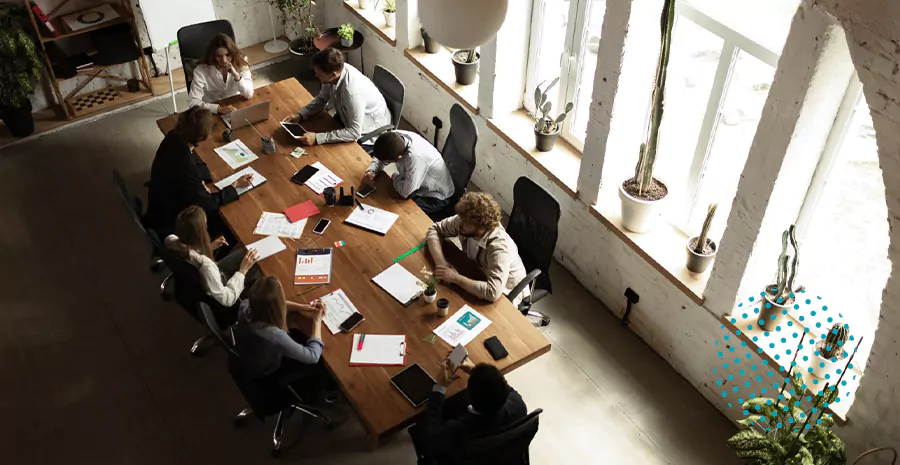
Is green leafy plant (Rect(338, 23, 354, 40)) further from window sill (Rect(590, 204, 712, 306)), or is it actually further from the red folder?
window sill (Rect(590, 204, 712, 306))

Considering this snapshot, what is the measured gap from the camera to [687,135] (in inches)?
197

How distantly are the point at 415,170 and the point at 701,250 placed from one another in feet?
6.49

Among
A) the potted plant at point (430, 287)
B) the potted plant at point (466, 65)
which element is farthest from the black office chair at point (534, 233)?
the potted plant at point (466, 65)

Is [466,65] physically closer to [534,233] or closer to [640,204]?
[534,233]

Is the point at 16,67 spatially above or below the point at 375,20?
below

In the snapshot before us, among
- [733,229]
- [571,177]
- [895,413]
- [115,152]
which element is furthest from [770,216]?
[115,152]

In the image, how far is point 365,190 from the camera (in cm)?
544

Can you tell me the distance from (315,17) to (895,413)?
694 centimetres

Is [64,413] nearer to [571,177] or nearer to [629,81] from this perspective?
[571,177]

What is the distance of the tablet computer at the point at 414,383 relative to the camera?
4.11 m

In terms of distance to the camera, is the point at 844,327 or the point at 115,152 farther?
the point at 115,152

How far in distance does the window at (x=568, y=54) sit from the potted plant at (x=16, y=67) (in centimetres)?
449

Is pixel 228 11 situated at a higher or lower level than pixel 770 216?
lower

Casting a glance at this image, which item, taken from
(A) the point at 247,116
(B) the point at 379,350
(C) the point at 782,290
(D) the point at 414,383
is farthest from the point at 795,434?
(A) the point at 247,116
